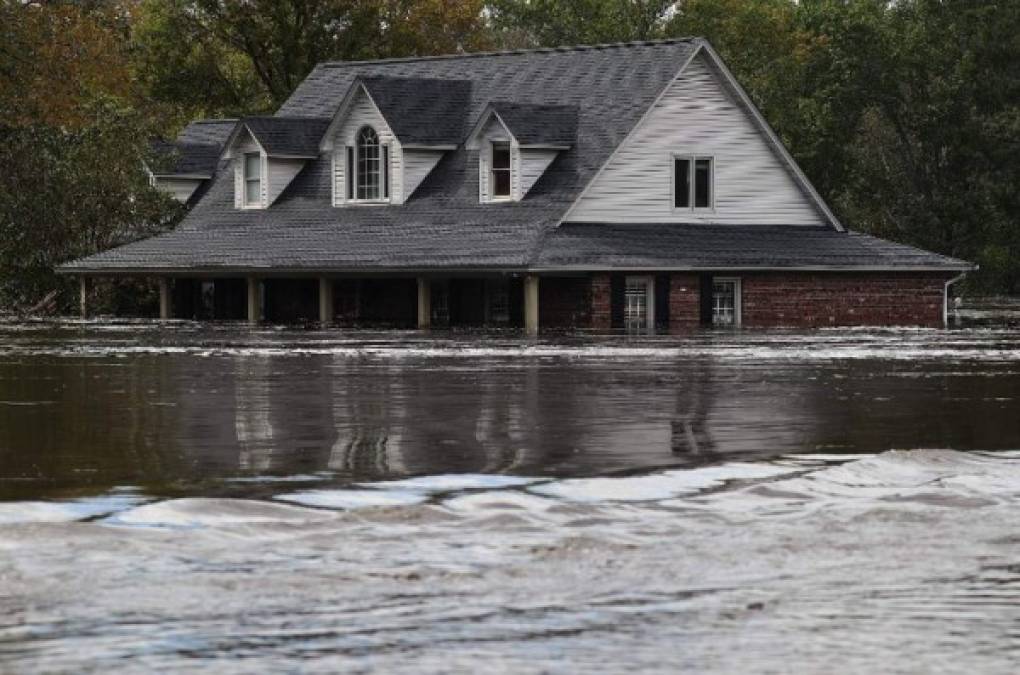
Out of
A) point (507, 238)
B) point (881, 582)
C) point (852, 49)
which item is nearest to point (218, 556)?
point (881, 582)

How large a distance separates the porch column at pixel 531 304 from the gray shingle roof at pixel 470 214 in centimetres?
65

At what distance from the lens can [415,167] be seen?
58594 mm

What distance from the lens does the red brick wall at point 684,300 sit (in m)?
53.1

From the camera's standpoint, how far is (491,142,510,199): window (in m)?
56.0

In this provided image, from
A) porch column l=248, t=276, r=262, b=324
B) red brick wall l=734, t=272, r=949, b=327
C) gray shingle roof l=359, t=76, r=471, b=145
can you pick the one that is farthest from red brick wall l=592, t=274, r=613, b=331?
porch column l=248, t=276, r=262, b=324

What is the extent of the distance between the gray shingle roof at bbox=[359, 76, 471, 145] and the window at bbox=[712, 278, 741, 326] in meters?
8.28

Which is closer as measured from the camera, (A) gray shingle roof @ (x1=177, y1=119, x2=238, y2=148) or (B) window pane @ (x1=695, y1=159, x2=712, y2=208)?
(B) window pane @ (x1=695, y1=159, x2=712, y2=208)

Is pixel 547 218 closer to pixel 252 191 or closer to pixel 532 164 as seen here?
pixel 532 164

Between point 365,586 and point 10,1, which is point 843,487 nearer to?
point 365,586

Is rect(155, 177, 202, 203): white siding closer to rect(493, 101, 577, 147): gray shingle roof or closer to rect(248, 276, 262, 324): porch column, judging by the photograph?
rect(248, 276, 262, 324): porch column

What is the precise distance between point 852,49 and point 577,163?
38345 mm

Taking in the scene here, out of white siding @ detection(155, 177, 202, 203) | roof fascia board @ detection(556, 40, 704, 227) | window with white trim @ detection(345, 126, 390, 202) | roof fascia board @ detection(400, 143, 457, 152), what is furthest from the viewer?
white siding @ detection(155, 177, 202, 203)

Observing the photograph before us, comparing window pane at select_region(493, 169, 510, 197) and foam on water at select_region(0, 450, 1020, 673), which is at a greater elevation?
window pane at select_region(493, 169, 510, 197)

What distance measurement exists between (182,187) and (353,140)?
355 inches
